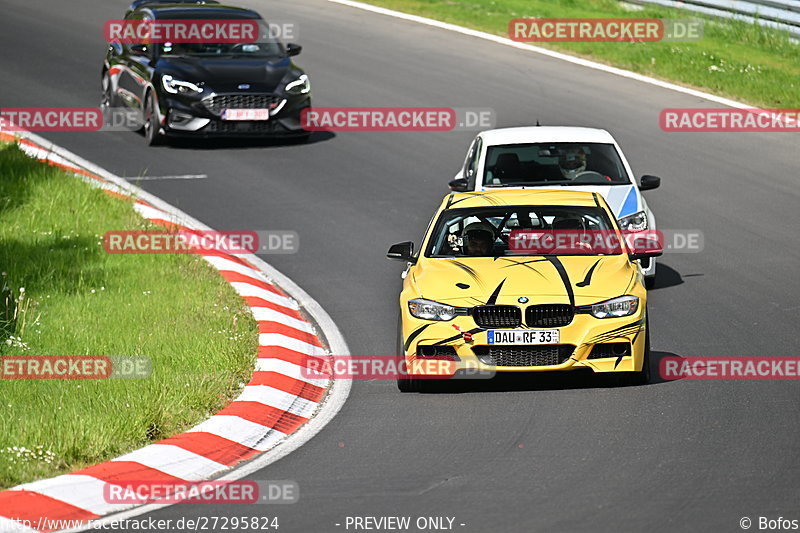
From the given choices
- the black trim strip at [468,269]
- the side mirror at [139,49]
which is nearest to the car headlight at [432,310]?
the black trim strip at [468,269]

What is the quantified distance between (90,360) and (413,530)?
4.65 meters

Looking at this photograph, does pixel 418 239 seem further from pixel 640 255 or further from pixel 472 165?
pixel 640 255

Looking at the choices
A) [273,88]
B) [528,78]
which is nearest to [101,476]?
[273,88]

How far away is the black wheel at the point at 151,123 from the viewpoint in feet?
72.8

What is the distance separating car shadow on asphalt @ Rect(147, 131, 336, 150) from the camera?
23.0 metres

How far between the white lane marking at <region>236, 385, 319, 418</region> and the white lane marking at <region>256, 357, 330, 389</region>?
464mm

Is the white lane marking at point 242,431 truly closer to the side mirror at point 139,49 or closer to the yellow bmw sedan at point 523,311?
the yellow bmw sedan at point 523,311

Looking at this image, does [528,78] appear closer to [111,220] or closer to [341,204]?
[341,204]

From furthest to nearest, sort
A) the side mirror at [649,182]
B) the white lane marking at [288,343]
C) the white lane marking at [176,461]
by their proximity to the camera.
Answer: the side mirror at [649,182] < the white lane marking at [288,343] < the white lane marking at [176,461]

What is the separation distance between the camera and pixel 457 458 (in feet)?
31.8

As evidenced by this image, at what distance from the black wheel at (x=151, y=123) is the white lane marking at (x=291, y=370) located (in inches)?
407

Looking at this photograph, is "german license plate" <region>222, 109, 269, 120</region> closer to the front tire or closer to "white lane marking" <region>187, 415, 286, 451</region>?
the front tire

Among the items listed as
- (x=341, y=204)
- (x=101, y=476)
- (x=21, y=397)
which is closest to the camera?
(x=101, y=476)

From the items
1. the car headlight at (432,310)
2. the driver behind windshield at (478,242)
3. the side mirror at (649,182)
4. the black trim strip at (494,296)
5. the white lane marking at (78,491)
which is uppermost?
the side mirror at (649,182)
